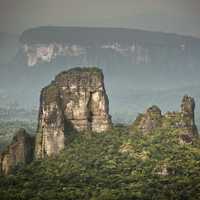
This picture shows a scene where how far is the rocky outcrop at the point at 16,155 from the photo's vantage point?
2926 inches

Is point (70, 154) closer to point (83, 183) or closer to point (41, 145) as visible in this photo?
point (41, 145)

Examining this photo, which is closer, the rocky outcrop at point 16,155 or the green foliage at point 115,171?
the green foliage at point 115,171

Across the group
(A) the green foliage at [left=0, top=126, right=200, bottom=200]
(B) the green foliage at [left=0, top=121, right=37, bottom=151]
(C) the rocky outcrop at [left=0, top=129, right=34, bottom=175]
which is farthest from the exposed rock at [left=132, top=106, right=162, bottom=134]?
(B) the green foliage at [left=0, top=121, right=37, bottom=151]

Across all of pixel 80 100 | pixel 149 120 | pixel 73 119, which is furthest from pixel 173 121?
pixel 73 119

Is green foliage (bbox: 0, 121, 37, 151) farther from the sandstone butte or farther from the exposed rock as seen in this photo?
the exposed rock

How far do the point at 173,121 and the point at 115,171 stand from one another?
1030 centimetres

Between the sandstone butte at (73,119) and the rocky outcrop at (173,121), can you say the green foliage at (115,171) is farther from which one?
the sandstone butte at (73,119)

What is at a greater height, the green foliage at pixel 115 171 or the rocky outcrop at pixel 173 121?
the rocky outcrop at pixel 173 121

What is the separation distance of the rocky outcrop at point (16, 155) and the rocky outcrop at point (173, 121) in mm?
11171

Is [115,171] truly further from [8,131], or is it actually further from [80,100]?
[8,131]

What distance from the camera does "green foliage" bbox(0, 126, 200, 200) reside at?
5903 centimetres

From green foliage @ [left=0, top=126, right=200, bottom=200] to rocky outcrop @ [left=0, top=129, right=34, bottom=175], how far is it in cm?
239

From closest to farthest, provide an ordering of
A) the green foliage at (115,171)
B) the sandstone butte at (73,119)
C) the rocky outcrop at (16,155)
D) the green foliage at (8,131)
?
the green foliage at (115,171) < the sandstone butte at (73,119) < the rocky outcrop at (16,155) < the green foliage at (8,131)

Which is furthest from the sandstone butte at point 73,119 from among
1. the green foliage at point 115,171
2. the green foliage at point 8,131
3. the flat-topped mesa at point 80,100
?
the green foliage at point 8,131
